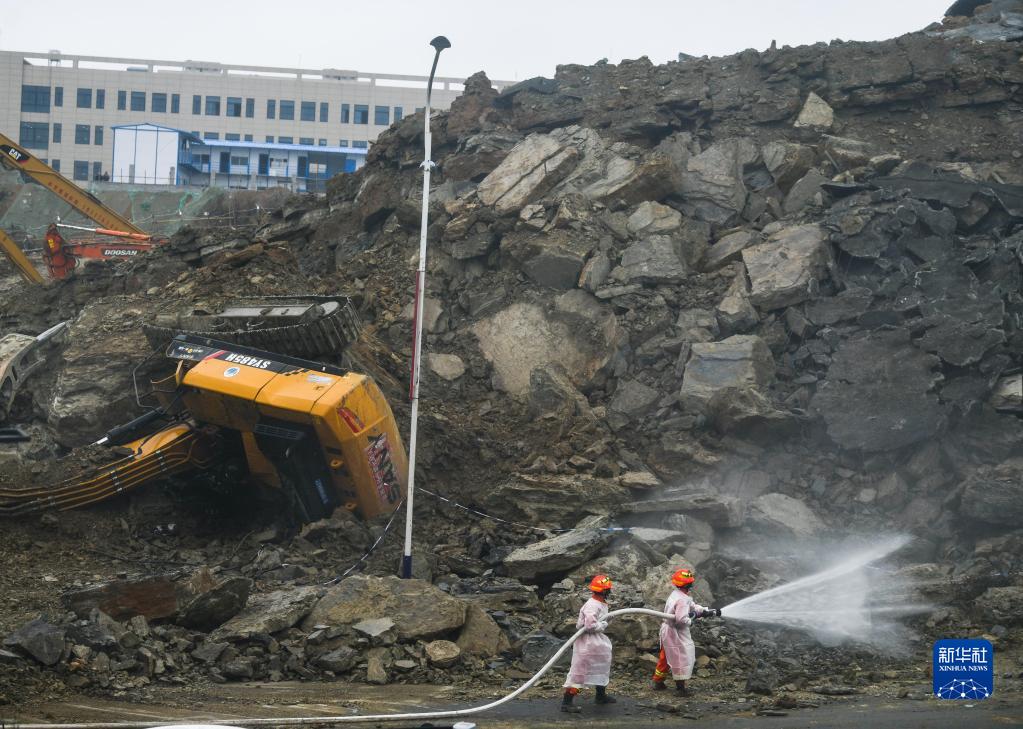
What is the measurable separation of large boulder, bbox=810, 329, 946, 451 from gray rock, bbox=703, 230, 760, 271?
107 inches

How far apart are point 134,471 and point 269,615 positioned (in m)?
3.82

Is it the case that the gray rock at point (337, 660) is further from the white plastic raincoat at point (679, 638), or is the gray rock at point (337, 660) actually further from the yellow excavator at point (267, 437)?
the yellow excavator at point (267, 437)

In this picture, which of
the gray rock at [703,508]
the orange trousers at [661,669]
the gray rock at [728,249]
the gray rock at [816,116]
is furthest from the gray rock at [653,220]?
the orange trousers at [661,669]

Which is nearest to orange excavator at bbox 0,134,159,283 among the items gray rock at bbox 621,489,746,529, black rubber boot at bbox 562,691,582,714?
gray rock at bbox 621,489,746,529

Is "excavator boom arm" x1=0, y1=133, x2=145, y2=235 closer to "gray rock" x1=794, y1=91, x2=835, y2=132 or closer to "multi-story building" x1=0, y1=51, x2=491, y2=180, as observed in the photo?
"gray rock" x1=794, y1=91, x2=835, y2=132

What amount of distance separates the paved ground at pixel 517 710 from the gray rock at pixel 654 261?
8.87 metres

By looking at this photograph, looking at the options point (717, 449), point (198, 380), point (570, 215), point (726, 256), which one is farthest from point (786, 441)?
point (198, 380)

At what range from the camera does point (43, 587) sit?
1125cm

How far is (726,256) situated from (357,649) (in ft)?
32.3

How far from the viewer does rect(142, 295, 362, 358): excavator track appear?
43.6ft

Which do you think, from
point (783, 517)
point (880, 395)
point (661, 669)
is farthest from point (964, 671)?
point (880, 395)

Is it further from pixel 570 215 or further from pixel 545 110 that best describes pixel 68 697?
pixel 545 110

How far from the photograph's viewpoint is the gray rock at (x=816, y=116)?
65.7 ft

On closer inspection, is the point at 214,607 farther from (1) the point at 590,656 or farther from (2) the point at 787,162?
(2) the point at 787,162
